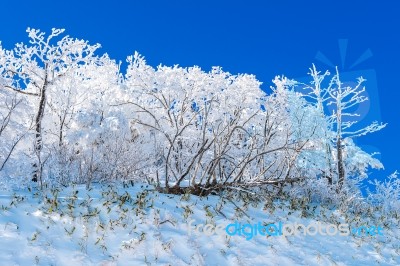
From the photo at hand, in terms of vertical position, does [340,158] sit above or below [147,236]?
above

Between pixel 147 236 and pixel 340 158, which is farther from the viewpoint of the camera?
pixel 340 158

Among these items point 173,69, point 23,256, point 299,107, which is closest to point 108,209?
point 23,256

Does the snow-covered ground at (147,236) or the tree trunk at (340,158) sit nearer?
the snow-covered ground at (147,236)

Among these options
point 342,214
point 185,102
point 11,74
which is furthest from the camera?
point 185,102

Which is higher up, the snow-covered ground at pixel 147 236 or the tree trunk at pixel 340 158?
the tree trunk at pixel 340 158

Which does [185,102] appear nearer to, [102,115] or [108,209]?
[102,115]

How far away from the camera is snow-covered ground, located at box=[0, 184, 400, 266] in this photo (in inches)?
242

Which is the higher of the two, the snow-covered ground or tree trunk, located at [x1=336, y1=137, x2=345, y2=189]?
tree trunk, located at [x1=336, y1=137, x2=345, y2=189]

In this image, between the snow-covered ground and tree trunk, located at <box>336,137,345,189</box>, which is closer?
the snow-covered ground

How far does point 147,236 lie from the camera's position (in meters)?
6.77

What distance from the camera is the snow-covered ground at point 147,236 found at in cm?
614

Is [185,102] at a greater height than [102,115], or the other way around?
[185,102]

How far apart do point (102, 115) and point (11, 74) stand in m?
4.29

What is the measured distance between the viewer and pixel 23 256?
5.81 metres
